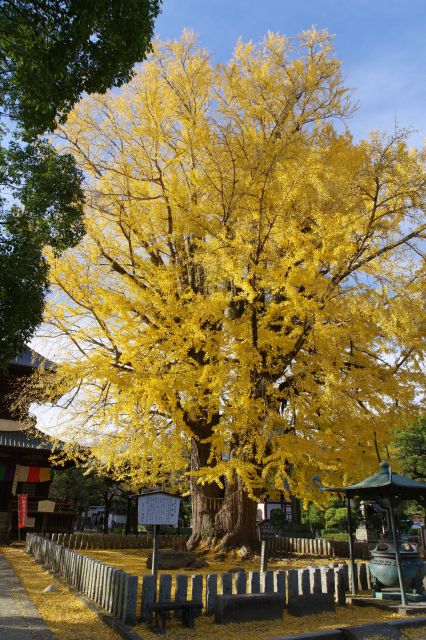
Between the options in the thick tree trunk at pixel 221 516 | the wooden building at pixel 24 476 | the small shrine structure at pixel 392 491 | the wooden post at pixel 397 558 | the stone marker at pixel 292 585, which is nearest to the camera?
the stone marker at pixel 292 585

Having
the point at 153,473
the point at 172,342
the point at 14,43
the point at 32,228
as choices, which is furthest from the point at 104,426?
the point at 14,43

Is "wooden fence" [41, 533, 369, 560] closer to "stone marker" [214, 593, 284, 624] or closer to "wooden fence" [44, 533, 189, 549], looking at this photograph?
"wooden fence" [44, 533, 189, 549]

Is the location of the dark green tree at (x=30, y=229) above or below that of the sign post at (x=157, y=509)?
above

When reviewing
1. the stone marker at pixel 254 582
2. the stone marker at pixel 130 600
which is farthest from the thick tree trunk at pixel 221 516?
the stone marker at pixel 130 600

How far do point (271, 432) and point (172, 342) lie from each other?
8.83 ft

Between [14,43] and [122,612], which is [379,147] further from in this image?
[122,612]

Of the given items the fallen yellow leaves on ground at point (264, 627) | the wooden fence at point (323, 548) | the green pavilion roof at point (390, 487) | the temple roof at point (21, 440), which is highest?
the temple roof at point (21, 440)

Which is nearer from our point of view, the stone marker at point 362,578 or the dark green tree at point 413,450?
the stone marker at point 362,578

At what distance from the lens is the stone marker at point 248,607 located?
5633 mm

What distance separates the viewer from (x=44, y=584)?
8141 mm

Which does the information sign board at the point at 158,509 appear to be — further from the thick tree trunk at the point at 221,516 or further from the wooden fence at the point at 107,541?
the wooden fence at the point at 107,541

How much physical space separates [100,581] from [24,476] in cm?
1311

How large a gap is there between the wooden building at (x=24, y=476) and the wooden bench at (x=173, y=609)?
12909mm

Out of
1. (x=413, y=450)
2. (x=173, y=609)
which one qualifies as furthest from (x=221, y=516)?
(x=413, y=450)
